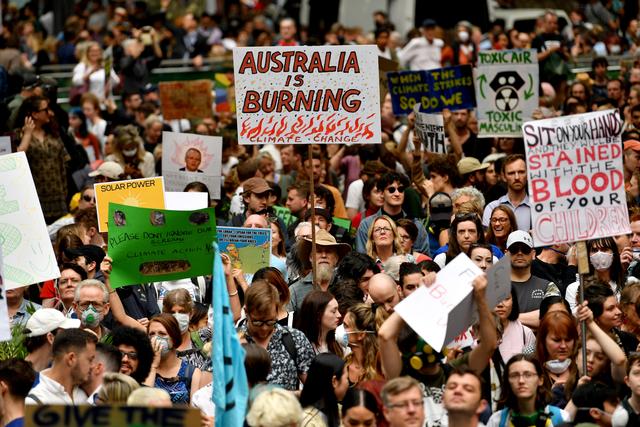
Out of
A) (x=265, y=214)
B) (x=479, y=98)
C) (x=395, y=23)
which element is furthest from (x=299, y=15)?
(x=265, y=214)

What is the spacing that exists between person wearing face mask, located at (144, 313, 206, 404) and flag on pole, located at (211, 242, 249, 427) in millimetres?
1329

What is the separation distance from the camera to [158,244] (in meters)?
12.2

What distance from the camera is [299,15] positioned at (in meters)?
35.8

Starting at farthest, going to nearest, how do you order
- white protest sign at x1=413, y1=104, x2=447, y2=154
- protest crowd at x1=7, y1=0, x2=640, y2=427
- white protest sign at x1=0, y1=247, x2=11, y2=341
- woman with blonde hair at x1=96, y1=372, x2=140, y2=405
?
white protest sign at x1=413, y1=104, x2=447, y2=154
white protest sign at x1=0, y1=247, x2=11, y2=341
protest crowd at x1=7, y1=0, x2=640, y2=427
woman with blonde hair at x1=96, y1=372, x2=140, y2=405

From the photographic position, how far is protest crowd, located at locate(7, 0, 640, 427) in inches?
377

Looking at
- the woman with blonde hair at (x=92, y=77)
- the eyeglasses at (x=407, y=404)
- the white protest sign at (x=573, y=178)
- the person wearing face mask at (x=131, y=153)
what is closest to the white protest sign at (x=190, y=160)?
the person wearing face mask at (x=131, y=153)

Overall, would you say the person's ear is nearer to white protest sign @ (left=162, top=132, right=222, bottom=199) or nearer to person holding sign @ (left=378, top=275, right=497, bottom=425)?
person holding sign @ (left=378, top=275, right=497, bottom=425)

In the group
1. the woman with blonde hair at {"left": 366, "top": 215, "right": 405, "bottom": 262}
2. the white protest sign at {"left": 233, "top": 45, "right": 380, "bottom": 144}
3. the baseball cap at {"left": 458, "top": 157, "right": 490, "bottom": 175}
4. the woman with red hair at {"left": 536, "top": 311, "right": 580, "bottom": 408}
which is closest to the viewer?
the woman with red hair at {"left": 536, "top": 311, "right": 580, "bottom": 408}

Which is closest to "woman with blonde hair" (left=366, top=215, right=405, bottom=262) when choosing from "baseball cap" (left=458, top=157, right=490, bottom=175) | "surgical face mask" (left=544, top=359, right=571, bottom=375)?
"surgical face mask" (left=544, top=359, right=571, bottom=375)

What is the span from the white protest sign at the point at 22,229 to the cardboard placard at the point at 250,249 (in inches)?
60.7

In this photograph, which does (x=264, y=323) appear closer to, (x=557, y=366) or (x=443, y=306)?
(x=443, y=306)

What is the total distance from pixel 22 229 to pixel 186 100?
32.5 ft

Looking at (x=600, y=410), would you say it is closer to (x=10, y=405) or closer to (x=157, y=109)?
(x=10, y=405)

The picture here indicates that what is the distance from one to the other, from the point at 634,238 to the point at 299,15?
22.9 m
